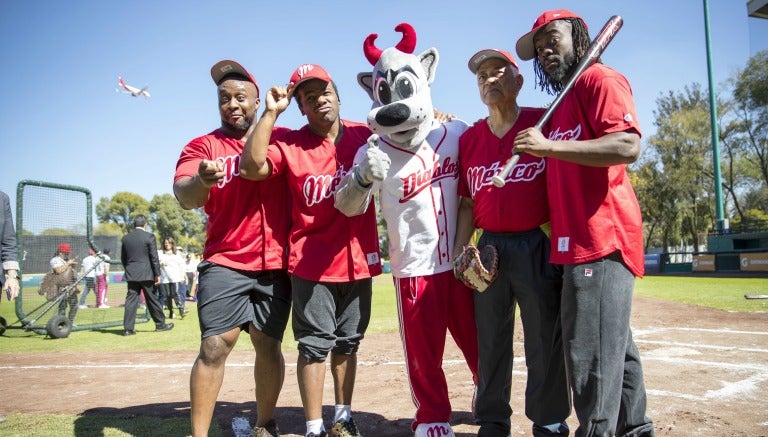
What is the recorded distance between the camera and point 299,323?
3672 mm

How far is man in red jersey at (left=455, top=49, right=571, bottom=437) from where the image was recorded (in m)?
3.07

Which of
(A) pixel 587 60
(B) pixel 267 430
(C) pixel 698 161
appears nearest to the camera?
(A) pixel 587 60

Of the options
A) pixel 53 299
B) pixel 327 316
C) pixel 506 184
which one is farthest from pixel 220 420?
pixel 53 299

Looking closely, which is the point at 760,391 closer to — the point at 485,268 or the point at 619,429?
the point at 619,429

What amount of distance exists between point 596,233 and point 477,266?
2.45 feet

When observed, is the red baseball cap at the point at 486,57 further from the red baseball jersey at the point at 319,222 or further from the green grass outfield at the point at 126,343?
the green grass outfield at the point at 126,343

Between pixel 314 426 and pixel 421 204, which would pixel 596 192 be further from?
pixel 314 426

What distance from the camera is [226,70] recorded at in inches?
151

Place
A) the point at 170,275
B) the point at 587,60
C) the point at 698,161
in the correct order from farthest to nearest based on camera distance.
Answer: the point at 698,161 → the point at 170,275 → the point at 587,60

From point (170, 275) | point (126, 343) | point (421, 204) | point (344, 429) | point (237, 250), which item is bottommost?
point (126, 343)

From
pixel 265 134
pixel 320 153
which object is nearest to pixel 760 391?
pixel 320 153

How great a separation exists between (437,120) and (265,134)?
4.25ft

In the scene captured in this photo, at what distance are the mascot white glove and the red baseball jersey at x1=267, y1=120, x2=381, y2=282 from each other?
50 centimetres

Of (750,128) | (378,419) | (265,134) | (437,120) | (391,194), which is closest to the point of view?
(265,134)
